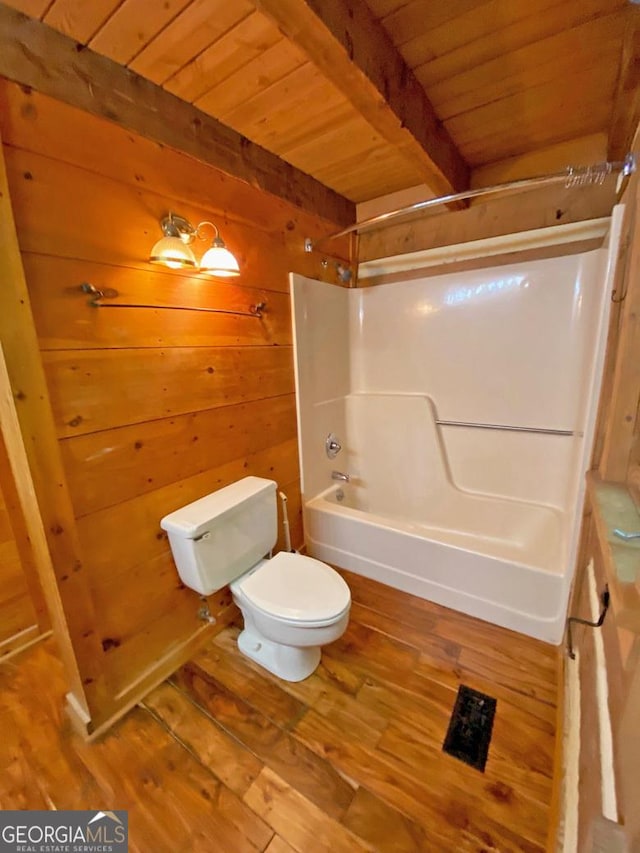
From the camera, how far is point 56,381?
108cm

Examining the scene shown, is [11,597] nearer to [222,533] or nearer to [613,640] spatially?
[222,533]

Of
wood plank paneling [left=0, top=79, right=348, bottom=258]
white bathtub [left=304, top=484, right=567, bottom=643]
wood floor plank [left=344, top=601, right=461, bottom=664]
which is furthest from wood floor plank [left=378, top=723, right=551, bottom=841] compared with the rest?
wood plank paneling [left=0, top=79, right=348, bottom=258]

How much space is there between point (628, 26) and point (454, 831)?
2458mm

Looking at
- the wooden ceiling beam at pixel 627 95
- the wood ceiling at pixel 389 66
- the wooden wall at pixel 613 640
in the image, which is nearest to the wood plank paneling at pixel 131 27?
the wood ceiling at pixel 389 66

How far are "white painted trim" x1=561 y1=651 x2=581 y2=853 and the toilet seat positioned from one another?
750 mm

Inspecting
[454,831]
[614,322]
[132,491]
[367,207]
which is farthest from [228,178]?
[454,831]

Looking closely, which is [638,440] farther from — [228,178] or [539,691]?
[228,178]

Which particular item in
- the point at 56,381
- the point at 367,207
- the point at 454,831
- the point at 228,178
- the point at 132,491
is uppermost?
the point at 367,207

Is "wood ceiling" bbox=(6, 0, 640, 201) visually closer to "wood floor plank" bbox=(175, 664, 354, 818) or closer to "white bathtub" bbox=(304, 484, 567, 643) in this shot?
"white bathtub" bbox=(304, 484, 567, 643)

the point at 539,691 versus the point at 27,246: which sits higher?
the point at 27,246

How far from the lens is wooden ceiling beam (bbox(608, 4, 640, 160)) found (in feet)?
3.49

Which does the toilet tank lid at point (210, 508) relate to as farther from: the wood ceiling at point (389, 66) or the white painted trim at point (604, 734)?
the wood ceiling at point (389, 66)

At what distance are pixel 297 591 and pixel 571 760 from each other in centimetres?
96

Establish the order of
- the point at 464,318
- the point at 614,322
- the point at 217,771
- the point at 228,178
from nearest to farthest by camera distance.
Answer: the point at 217,771
the point at 614,322
the point at 228,178
the point at 464,318
